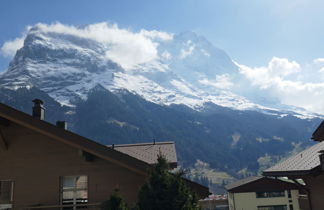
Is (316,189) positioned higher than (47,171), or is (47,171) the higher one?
(47,171)

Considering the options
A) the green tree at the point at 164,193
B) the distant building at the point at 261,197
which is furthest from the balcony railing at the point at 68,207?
the distant building at the point at 261,197

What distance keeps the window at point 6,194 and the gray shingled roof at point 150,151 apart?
671 centimetres

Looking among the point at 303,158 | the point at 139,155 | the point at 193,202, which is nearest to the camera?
the point at 193,202

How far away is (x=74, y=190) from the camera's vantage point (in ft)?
48.9

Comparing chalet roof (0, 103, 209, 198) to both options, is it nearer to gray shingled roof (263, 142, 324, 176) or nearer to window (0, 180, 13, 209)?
window (0, 180, 13, 209)

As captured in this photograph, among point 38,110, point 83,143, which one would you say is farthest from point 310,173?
point 38,110

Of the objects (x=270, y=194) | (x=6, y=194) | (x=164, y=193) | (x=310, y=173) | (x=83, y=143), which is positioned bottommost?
(x=270, y=194)

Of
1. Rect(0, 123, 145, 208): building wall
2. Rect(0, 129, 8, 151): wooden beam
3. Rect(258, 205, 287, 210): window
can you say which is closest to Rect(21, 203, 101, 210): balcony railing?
Rect(0, 123, 145, 208): building wall

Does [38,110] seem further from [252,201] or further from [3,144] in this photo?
[252,201]

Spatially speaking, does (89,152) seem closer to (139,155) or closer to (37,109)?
(37,109)

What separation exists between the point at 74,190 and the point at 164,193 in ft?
19.2

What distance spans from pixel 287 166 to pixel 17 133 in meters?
12.1

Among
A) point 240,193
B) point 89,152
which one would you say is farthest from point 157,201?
point 240,193

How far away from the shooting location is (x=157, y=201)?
10352mm
